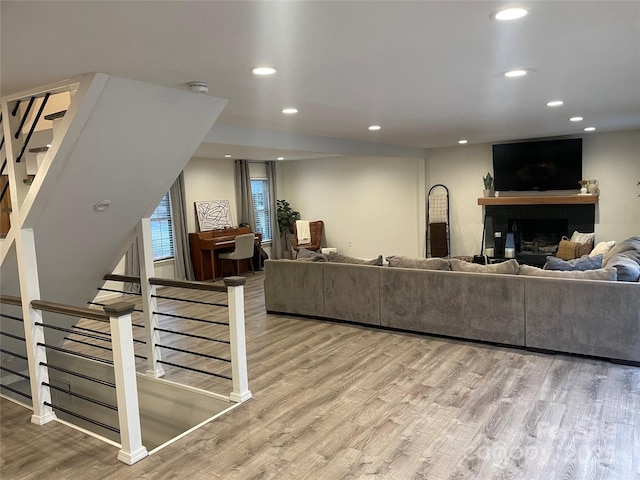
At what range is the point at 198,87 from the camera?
296 centimetres

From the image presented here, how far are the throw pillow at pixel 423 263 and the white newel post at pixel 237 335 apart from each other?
7.54ft

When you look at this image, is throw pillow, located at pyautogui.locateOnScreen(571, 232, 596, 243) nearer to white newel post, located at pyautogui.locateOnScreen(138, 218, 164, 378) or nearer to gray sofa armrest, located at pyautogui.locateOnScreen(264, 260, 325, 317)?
gray sofa armrest, located at pyautogui.locateOnScreen(264, 260, 325, 317)

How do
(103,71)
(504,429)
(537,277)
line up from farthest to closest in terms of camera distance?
(537,277)
(504,429)
(103,71)

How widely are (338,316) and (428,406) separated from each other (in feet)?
7.36

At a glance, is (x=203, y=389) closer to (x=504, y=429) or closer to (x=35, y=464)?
(x=35, y=464)

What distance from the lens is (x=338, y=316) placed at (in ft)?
18.0

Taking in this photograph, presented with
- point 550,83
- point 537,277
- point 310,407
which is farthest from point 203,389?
point 550,83

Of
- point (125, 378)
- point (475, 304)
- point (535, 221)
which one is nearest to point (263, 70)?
point (125, 378)

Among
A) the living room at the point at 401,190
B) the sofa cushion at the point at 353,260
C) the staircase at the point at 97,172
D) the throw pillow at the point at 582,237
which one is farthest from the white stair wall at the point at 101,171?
the throw pillow at the point at 582,237

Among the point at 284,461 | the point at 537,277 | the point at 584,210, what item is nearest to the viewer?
the point at 284,461

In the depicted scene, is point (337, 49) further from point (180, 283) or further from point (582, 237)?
point (582, 237)

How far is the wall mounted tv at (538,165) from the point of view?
305 inches

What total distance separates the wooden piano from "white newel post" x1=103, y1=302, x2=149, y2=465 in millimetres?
5846

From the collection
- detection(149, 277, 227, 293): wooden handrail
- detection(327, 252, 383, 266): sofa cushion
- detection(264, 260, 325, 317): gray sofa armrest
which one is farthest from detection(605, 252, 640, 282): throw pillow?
detection(149, 277, 227, 293): wooden handrail
